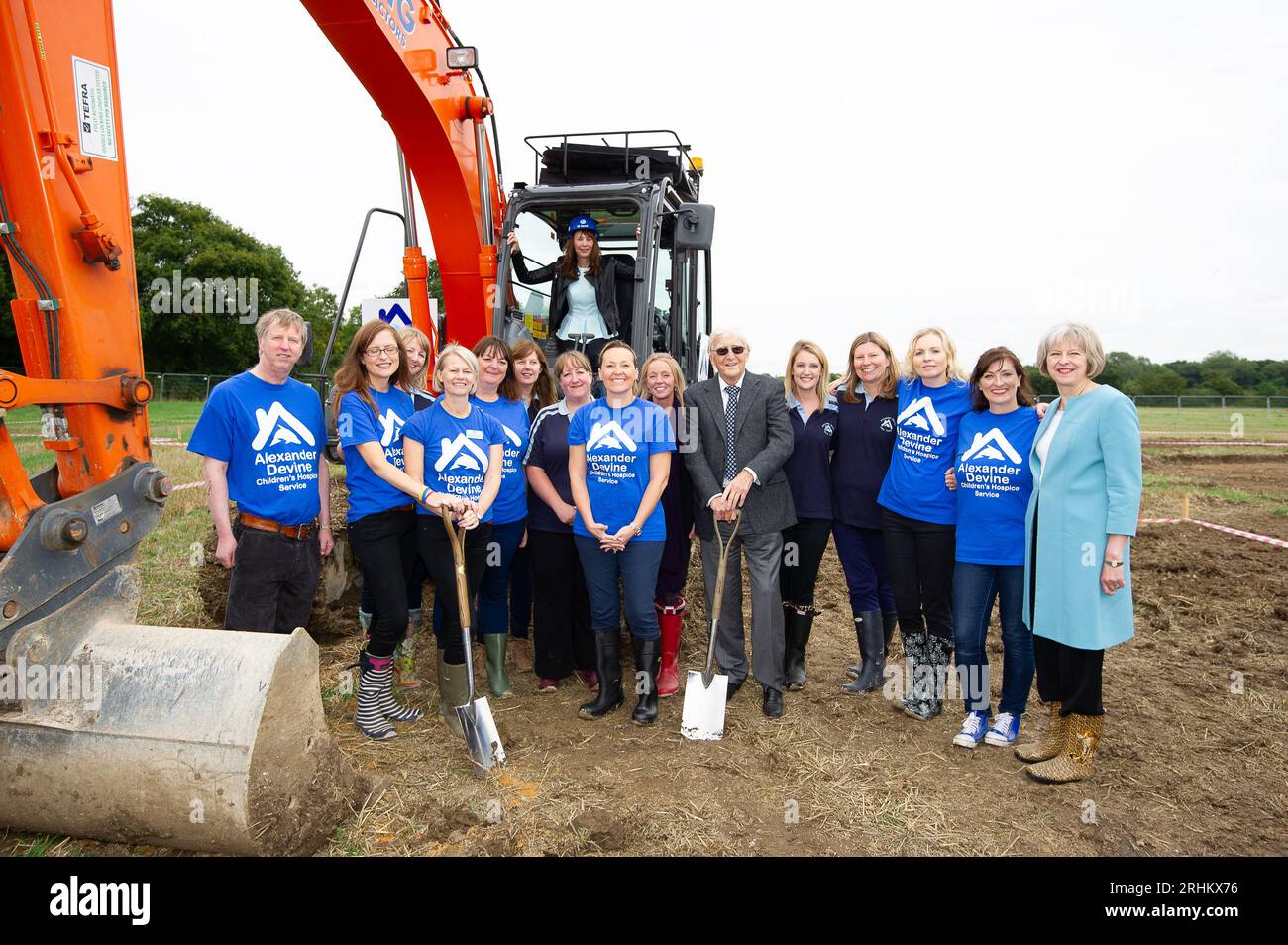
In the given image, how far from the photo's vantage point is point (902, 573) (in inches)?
171

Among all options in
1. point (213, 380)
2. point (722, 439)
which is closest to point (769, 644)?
point (722, 439)

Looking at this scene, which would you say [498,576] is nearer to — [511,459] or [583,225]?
[511,459]

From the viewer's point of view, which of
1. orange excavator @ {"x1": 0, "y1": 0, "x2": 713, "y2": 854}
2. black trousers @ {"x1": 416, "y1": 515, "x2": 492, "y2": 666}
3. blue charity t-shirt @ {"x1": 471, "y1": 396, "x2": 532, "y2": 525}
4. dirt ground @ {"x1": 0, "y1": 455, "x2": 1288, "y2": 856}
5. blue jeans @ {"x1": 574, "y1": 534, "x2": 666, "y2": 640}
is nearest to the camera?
orange excavator @ {"x1": 0, "y1": 0, "x2": 713, "y2": 854}

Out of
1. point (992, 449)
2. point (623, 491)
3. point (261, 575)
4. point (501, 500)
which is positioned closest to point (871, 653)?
point (992, 449)

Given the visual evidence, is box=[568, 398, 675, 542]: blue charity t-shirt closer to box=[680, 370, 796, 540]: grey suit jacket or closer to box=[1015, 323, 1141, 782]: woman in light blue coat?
box=[680, 370, 796, 540]: grey suit jacket

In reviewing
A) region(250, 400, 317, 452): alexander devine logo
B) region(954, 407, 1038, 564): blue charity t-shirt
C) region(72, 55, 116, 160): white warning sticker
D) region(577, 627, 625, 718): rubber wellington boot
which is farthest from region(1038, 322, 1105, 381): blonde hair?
region(72, 55, 116, 160): white warning sticker

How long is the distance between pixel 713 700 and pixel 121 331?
3.00m

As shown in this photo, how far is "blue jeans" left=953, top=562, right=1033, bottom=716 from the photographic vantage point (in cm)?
405

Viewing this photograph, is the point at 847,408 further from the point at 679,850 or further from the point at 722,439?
the point at 679,850

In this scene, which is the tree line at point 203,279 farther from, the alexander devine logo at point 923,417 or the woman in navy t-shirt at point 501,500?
the alexander devine logo at point 923,417

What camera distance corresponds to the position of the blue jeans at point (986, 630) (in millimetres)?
4047

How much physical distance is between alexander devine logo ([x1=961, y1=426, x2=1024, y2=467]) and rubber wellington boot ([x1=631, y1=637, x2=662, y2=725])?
1.89 m

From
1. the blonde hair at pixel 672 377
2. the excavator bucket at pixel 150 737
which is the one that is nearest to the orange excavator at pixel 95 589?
the excavator bucket at pixel 150 737

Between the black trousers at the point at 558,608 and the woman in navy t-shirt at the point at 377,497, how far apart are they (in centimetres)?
79
